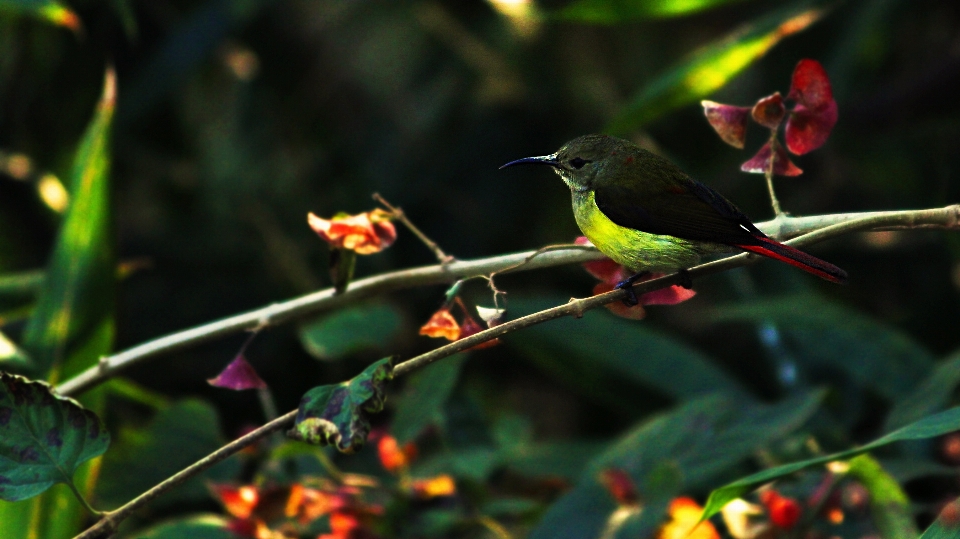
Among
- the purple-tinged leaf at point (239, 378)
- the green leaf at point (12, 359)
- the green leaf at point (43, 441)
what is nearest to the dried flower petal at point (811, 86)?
the purple-tinged leaf at point (239, 378)

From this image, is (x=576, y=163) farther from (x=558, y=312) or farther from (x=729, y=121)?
(x=558, y=312)

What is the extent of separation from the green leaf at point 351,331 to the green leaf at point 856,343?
0.53 m

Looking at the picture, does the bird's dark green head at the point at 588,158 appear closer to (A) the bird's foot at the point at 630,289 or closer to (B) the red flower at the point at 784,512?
(A) the bird's foot at the point at 630,289

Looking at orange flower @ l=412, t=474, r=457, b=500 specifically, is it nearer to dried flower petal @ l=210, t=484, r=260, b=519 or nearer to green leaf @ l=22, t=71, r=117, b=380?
dried flower petal @ l=210, t=484, r=260, b=519

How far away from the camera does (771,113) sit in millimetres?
842

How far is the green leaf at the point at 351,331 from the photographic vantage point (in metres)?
1.38

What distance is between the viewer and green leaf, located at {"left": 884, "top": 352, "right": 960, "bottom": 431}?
114cm

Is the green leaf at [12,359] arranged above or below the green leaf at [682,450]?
above

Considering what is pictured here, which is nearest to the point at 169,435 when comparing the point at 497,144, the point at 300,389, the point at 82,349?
the point at 82,349

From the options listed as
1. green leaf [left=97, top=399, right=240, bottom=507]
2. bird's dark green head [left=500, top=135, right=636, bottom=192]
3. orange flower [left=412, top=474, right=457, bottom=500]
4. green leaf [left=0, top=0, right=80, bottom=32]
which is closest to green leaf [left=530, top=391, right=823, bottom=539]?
orange flower [left=412, top=474, right=457, bottom=500]

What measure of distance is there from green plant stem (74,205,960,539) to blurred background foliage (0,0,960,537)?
0.78 metres

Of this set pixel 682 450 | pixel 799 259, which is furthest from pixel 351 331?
pixel 799 259

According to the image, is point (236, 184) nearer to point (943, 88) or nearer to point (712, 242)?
point (943, 88)

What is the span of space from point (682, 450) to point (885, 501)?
32 cm
